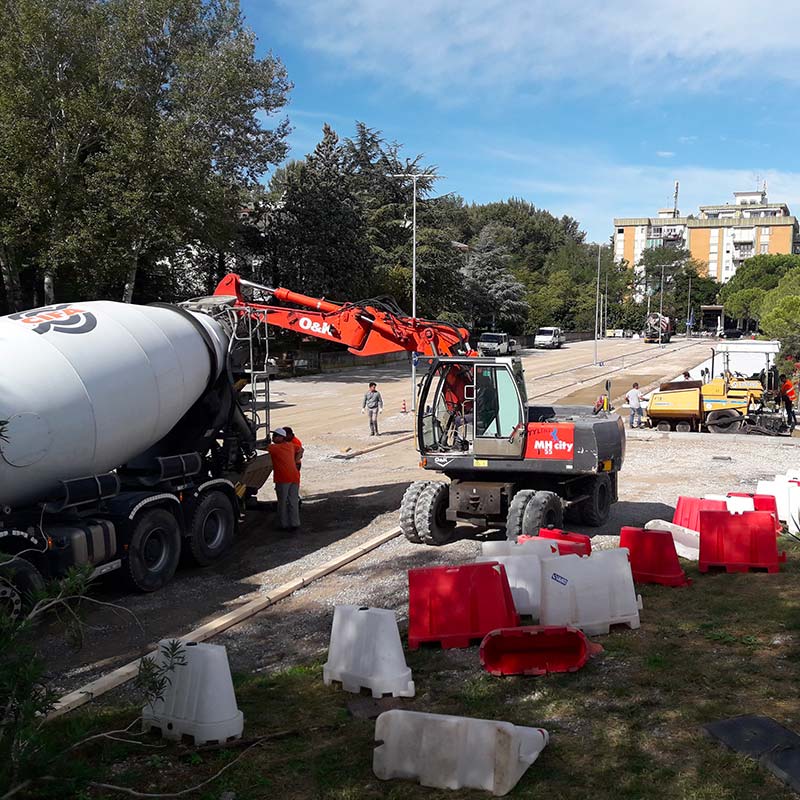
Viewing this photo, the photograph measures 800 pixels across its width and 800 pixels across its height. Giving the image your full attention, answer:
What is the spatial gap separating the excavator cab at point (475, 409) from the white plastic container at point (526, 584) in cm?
320

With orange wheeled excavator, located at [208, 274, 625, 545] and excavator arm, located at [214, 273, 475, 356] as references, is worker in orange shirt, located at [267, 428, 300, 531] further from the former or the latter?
orange wheeled excavator, located at [208, 274, 625, 545]

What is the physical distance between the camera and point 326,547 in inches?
504

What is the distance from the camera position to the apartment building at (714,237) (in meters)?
154

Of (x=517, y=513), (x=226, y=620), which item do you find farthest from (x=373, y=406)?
(x=226, y=620)

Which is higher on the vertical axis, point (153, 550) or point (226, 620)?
point (153, 550)

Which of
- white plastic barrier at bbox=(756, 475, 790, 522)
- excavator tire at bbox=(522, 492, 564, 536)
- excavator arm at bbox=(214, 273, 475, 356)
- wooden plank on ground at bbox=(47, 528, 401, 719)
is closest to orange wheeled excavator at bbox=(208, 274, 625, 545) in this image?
excavator tire at bbox=(522, 492, 564, 536)

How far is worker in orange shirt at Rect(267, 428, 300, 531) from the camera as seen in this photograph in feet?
44.3

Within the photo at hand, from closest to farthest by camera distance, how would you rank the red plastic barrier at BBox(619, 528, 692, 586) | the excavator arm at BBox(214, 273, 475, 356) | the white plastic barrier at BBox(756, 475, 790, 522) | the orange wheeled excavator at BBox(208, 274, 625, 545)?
the red plastic barrier at BBox(619, 528, 692, 586)
the orange wheeled excavator at BBox(208, 274, 625, 545)
the white plastic barrier at BBox(756, 475, 790, 522)
the excavator arm at BBox(214, 273, 475, 356)

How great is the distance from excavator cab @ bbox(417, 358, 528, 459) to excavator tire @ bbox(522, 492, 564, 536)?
70 cm

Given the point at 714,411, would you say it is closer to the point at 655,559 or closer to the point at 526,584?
the point at 655,559

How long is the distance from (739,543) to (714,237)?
6369 inches

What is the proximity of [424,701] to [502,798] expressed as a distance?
1.73 metres

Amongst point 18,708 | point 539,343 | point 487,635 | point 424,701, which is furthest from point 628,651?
point 539,343

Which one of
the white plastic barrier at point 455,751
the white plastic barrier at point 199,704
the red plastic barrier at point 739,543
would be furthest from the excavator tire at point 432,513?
the white plastic barrier at point 455,751
